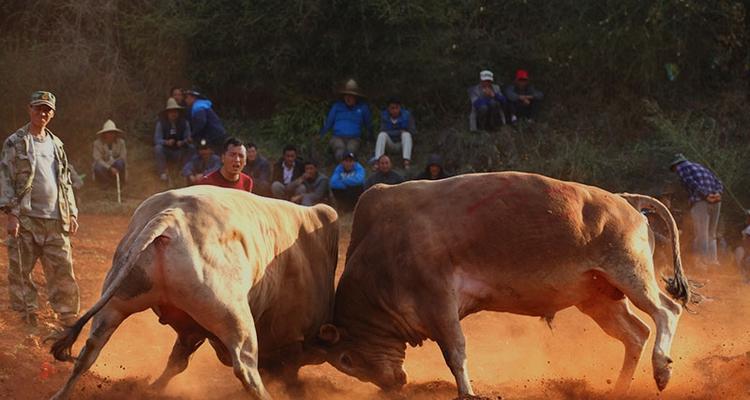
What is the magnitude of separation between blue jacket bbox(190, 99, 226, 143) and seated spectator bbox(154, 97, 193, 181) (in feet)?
0.48

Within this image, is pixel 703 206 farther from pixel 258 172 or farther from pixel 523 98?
pixel 258 172

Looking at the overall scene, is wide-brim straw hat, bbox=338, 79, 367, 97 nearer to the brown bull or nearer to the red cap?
the red cap

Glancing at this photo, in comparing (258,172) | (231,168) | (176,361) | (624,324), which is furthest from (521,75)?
(176,361)

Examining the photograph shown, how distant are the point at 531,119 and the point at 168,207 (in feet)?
40.1

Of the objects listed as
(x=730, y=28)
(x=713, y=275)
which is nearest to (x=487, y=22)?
(x=730, y=28)

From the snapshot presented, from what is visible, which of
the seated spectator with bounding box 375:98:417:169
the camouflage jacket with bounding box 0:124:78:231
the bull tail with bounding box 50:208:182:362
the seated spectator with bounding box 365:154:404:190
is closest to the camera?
the bull tail with bounding box 50:208:182:362

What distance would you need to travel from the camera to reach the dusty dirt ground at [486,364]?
26.8 ft

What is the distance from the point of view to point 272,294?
302 inches

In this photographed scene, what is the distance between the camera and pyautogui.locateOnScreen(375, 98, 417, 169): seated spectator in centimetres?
1731

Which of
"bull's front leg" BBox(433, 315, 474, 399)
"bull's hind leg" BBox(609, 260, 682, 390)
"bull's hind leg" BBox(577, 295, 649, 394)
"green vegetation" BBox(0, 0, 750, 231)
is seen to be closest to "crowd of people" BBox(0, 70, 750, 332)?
"green vegetation" BBox(0, 0, 750, 231)

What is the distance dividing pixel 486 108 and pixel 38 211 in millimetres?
9782

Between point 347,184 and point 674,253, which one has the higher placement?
point 674,253

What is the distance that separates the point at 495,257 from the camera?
26.2 feet

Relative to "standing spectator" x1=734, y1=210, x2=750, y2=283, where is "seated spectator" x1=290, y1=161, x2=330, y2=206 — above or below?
above
